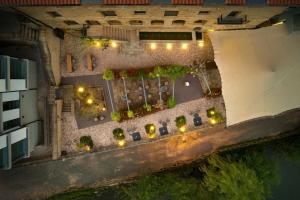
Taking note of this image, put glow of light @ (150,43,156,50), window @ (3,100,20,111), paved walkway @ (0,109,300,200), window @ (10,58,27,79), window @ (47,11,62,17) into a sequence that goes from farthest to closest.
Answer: paved walkway @ (0,109,300,200), glow of light @ (150,43,156,50), window @ (10,58,27,79), window @ (3,100,20,111), window @ (47,11,62,17)

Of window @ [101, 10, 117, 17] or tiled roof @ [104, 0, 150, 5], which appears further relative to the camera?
window @ [101, 10, 117, 17]

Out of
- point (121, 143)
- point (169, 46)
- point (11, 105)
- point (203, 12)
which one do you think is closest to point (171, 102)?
point (169, 46)

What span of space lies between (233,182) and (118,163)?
12452mm

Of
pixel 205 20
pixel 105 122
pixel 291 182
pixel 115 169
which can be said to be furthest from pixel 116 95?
pixel 291 182

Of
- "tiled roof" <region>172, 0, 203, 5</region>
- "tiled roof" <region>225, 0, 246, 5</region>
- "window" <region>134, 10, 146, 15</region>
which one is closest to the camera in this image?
"tiled roof" <region>172, 0, 203, 5</region>

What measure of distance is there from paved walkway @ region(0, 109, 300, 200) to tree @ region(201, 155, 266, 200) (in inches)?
153

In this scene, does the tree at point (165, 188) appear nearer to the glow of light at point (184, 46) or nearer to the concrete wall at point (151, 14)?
the glow of light at point (184, 46)

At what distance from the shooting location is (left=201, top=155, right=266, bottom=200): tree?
102 ft

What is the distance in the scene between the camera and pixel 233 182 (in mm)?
31609

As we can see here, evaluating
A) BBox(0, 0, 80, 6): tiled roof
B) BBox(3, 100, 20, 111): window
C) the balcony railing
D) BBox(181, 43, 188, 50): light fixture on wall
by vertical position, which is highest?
BBox(0, 0, 80, 6): tiled roof

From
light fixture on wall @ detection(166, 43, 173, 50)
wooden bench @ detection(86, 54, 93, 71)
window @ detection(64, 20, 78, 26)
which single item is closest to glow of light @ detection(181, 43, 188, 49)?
light fixture on wall @ detection(166, 43, 173, 50)

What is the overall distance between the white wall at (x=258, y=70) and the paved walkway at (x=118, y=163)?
5770mm

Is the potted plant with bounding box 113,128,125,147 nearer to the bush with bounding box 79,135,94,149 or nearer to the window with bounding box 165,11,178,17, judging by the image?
the bush with bounding box 79,135,94,149

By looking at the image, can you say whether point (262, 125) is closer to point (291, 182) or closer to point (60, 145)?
point (291, 182)
